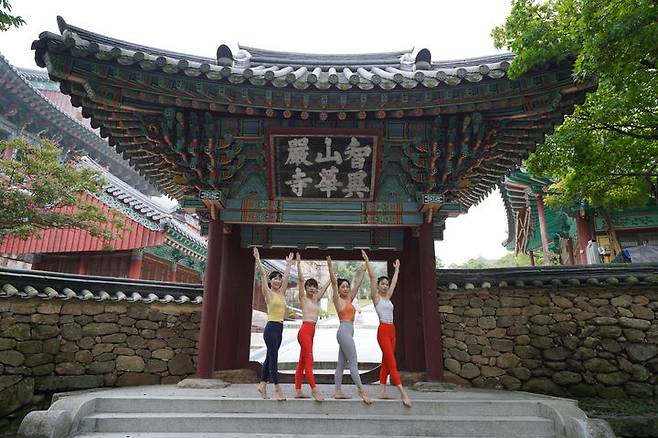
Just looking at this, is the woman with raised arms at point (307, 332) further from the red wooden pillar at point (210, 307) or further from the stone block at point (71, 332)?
the stone block at point (71, 332)

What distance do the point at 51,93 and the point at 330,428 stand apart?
38.0 m

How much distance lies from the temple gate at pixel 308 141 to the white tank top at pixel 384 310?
1351mm

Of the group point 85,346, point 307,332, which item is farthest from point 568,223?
point 85,346

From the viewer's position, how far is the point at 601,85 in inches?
286

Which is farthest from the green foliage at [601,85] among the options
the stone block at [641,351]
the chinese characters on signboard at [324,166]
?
the stone block at [641,351]

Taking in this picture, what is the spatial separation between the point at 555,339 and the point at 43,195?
14.1 meters

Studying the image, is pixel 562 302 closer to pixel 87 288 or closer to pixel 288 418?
pixel 288 418

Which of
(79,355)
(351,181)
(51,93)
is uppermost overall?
(51,93)

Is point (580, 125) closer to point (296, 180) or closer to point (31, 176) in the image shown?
→ point (296, 180)

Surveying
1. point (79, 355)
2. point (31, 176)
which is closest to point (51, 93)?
point (31, 176)

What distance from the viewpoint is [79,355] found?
21.5 ft

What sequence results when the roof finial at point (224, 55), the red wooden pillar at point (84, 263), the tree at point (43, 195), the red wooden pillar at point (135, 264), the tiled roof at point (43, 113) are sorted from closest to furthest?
the roof finial at point (224, 55) → the tree at point (43, 195) → the red wooden pillar at point (135, 264) → the red wooden pillar at point (84, 263) → the tiled roof at point (43, 113)

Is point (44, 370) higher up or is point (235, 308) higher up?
point (235, 308)

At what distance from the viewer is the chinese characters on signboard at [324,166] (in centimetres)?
654
